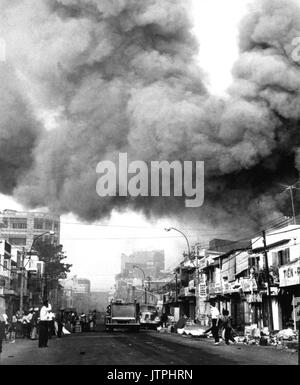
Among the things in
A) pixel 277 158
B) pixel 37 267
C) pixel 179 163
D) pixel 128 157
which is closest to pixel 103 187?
pixel 128 157

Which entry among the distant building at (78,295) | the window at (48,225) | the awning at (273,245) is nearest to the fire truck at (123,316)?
the awning at (273,245)

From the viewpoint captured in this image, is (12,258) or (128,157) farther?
(12,258)

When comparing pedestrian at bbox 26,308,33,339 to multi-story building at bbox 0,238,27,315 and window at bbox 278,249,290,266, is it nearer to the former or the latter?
window at bbox 278,249,290,266

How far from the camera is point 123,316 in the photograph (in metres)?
37.0

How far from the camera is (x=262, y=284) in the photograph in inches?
1387

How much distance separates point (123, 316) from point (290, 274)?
523 inches

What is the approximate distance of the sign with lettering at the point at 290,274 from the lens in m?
30.1

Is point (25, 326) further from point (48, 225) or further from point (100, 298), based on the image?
point (100, 298)

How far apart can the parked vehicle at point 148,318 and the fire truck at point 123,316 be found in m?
15.5

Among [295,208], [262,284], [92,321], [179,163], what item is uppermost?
[179,163]

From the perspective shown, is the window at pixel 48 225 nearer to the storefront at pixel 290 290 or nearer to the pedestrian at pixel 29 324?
the storefront at pixel 290 290
